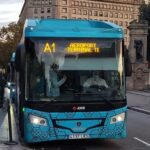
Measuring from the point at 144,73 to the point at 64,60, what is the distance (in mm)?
47056

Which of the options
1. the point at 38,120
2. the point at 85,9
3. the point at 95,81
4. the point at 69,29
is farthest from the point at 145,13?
the point at 85,9

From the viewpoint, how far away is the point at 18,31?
103312 mm

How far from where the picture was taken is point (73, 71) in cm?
1423

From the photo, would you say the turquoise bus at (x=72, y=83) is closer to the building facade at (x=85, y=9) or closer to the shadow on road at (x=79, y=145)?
the shadow on road at (x=79, y=145)

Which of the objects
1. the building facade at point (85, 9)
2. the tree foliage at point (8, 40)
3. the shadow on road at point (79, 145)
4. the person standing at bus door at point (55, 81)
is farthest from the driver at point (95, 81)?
the building facade at point (85, 9)

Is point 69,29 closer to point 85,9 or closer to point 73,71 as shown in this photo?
point 73,71

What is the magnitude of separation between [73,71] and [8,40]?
91.1 metres

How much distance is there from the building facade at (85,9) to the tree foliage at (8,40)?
57.9 meters

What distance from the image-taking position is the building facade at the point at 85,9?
171 metres

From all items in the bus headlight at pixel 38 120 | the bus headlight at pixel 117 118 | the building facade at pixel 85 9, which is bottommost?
the building facade at pixel 85 9

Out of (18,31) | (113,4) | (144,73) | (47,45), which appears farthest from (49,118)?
(113,4)

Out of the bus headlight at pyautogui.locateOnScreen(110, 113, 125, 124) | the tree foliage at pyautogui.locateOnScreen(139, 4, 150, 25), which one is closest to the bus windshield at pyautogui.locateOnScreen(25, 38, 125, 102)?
the bus headlight at pyautogui.locateOnScreen(110, 113, 125, 124)

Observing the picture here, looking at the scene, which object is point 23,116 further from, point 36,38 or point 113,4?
point 113,4

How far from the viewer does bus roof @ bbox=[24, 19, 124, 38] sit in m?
14.2
